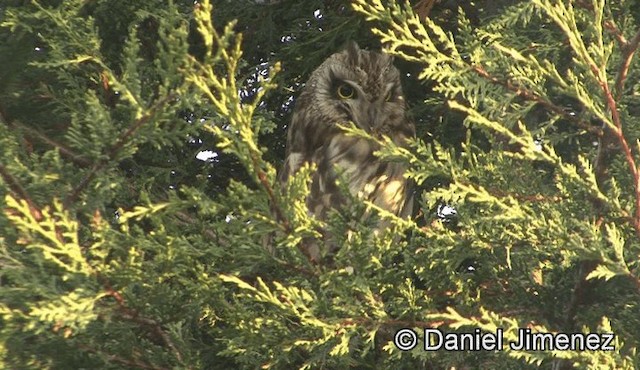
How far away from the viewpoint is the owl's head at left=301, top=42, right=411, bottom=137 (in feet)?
14.7

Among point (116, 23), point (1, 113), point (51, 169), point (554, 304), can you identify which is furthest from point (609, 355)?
point (116, 23)

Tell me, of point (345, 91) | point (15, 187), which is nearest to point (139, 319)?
point (15, 187)

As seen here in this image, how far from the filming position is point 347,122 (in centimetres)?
454

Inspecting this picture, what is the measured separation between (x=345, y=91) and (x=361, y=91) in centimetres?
13

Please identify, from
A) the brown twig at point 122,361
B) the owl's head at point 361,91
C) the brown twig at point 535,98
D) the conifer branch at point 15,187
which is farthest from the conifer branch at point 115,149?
the owl's head at point 361,91

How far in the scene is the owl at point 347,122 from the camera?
4.34 meters

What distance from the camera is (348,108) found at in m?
4.56

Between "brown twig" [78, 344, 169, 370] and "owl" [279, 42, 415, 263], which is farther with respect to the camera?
"owl" [279, 42, 415, 263]

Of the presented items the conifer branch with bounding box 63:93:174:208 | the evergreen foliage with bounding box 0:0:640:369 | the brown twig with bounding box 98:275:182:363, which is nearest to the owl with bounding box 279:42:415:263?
the evergreen foliage with bounding box 0:0:640:369

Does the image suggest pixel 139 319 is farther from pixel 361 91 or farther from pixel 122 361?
pixel 361 91

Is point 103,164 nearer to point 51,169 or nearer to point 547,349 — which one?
point 51,169

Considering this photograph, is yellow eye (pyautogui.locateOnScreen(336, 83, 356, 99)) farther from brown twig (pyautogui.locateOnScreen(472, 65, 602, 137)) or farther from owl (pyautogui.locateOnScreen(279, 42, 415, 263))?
brown twig (pyautogui.locateOnScreen(472, 65, 602, 137))

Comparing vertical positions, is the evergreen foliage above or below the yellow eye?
below

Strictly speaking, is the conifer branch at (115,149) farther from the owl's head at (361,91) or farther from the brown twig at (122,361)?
the owl's head at (361,91)
